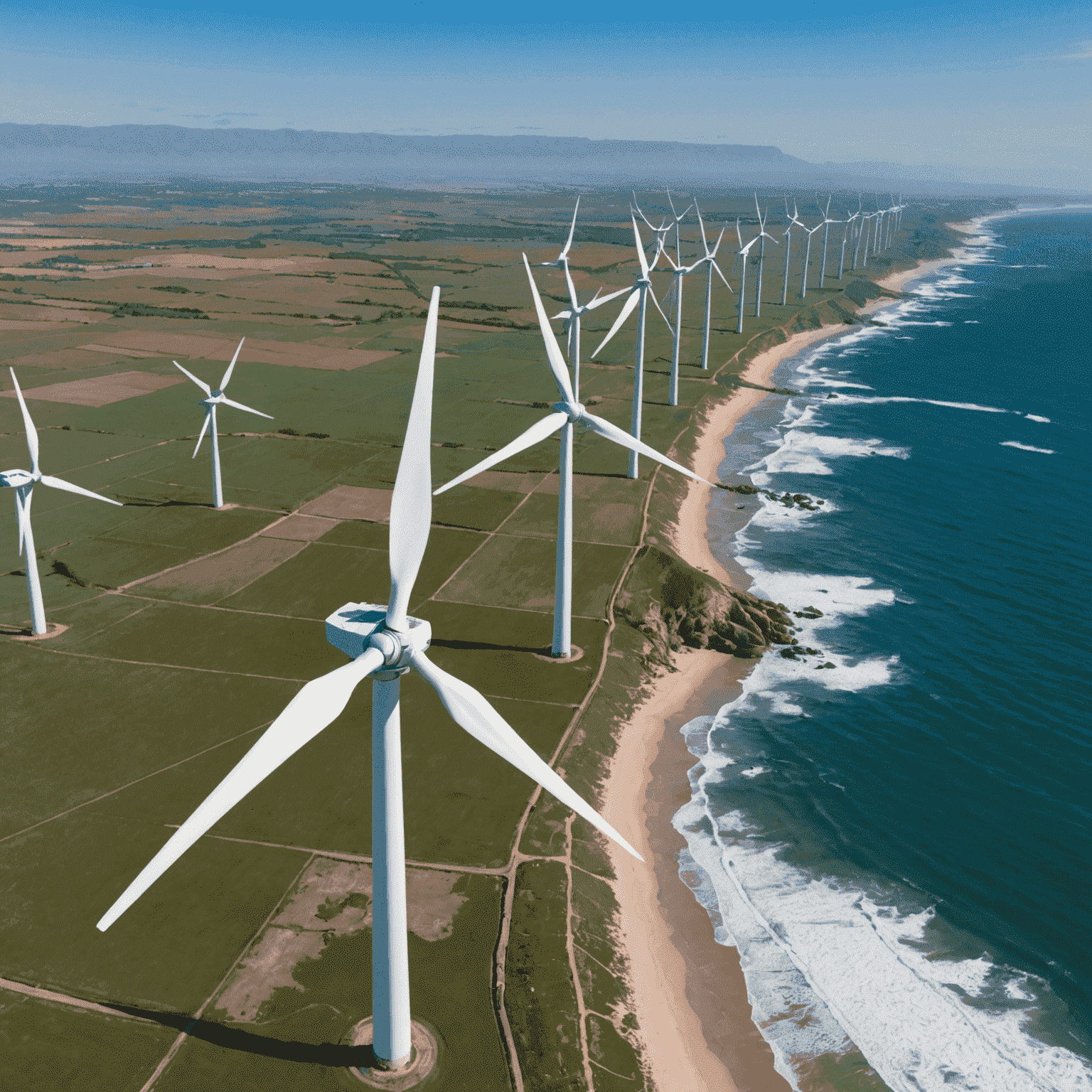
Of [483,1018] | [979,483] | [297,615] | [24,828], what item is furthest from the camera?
[979,483]

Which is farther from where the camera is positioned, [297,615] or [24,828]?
[297,615]

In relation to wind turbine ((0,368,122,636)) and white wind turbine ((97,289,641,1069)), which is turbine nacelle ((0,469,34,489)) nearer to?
wind turbine ((0,368,122,636))

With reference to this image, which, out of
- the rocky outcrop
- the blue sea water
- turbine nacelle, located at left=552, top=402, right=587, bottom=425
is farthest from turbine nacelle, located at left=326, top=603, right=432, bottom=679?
the rocky outcrop

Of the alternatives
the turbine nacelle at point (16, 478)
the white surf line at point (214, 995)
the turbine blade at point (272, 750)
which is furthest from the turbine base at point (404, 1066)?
the turbine nacelle at point (16, 478)

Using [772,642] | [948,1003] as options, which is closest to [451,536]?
[772,642]

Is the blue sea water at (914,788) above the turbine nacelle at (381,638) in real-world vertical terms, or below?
below

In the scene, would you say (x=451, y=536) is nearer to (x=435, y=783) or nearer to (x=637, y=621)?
(x=637, y=621)

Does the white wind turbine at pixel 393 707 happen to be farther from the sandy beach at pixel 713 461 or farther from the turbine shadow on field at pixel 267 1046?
the sandy beach at pixel 713 461
